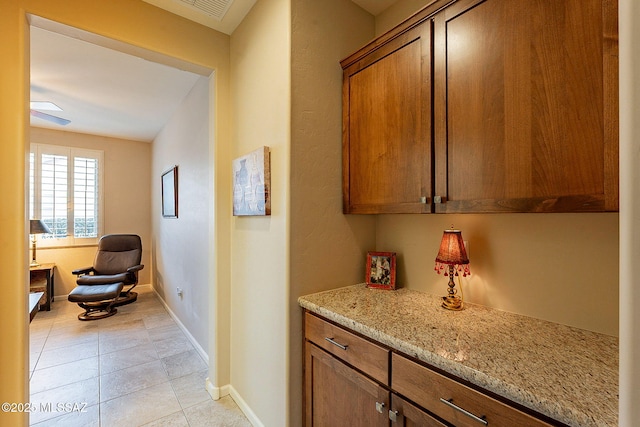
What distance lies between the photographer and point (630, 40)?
49 centimetres

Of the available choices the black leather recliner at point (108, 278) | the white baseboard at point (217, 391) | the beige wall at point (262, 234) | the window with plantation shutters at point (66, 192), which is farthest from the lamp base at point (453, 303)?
the window with plantation shutters at point (66, 192)

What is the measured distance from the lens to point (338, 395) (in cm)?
128

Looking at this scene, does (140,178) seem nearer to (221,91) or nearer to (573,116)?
(221,91)

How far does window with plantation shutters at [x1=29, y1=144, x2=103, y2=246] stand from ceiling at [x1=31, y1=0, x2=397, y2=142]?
0.45m

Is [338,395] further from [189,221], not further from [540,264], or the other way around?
[189,221]

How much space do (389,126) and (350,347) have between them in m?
1.06

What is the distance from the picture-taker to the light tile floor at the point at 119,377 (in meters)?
1.89

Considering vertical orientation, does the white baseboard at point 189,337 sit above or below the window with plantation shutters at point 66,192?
below

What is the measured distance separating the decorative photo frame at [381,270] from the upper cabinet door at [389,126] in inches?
13.2

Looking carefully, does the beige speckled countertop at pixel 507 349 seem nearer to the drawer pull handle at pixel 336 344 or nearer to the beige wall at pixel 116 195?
the drawer pull handle at pixel 336 344

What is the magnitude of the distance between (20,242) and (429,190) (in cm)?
199

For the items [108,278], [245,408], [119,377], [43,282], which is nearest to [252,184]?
[245,408]

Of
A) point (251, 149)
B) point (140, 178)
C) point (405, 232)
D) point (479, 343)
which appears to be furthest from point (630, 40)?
point (140, 178)

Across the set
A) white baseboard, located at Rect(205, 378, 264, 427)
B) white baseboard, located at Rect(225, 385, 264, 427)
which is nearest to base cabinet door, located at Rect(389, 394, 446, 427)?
white baseboard, located at Rect(225, 385, 264, 427)
